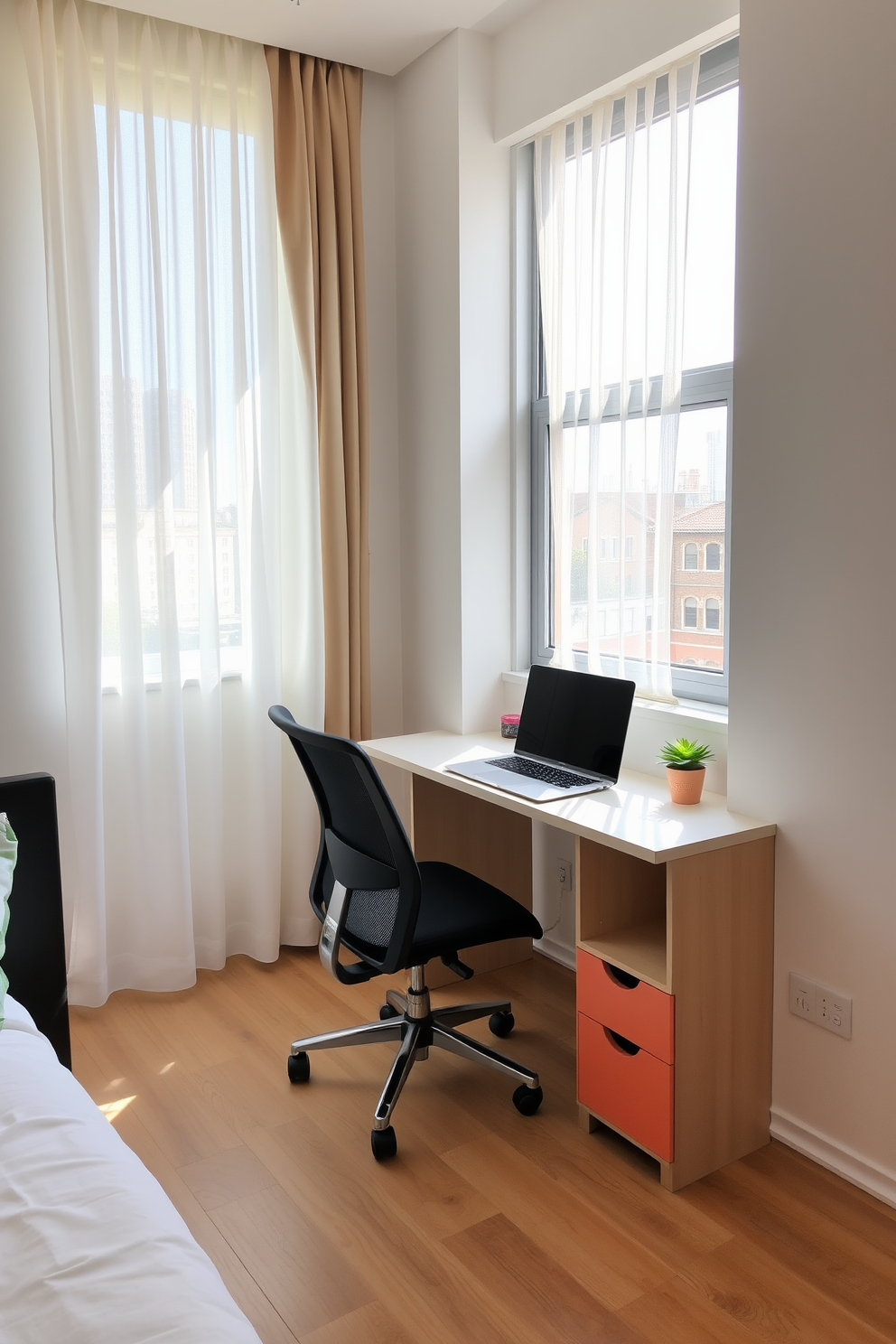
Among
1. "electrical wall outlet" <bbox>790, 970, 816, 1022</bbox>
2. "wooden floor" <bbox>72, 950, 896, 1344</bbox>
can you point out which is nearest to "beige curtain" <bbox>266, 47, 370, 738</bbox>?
"wooden floor" <bbox>72, 950, 896, 1344</bbox>

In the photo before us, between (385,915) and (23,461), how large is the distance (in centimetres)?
162

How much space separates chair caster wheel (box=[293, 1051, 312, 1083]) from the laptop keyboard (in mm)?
879

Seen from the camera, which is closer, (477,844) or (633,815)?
(633,815)

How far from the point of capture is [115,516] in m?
2.92

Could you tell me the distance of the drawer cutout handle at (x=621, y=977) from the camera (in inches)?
87.9

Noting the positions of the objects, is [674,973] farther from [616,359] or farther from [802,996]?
[616,359]

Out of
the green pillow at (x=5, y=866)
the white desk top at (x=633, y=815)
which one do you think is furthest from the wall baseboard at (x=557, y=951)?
the green pillow at (x=5, y=866)

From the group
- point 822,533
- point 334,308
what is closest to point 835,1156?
point 822,533

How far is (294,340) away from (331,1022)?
2055 mm

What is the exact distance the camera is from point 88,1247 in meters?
1.12

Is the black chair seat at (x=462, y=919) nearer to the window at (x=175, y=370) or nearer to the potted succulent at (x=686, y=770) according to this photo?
the potted succulent at (x=686, y=770)

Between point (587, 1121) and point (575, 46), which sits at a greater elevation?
point (575, 46)

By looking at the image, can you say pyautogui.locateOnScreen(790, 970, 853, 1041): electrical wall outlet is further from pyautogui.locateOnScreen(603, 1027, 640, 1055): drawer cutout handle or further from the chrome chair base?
the chrome chair base

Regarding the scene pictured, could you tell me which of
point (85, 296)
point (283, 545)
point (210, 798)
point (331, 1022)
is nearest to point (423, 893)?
point (331, 1022)
